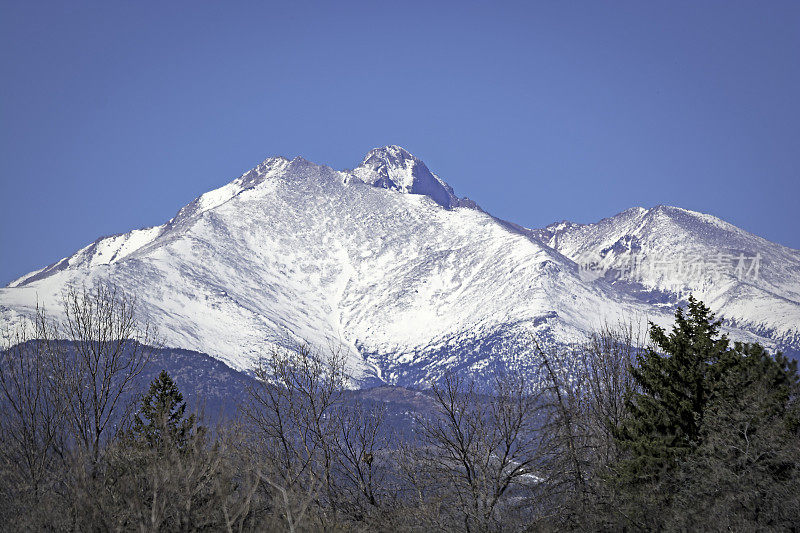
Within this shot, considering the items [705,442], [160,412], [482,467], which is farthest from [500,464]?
[160,412]

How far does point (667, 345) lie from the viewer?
44.6 m

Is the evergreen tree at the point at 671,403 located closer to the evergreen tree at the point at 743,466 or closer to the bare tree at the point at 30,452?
the evergreen tree at the point at 743,466

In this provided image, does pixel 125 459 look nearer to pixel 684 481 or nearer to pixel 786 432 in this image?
pixel 684 481

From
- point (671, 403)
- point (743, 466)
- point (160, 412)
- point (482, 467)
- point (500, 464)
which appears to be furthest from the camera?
point (160, 412)

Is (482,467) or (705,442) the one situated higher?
(705,442)

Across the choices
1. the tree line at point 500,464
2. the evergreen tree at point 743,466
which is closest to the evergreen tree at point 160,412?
the tree line at point 500,464

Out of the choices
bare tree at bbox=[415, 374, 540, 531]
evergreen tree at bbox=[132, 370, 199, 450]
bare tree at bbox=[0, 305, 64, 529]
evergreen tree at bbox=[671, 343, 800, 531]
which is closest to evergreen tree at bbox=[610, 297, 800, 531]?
evergreen tree at bbox=[671, 343, 800, 531]

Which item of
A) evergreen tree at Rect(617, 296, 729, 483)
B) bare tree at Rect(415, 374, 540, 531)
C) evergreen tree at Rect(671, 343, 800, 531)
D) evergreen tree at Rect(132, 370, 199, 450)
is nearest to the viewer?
evergreen tree at Rect(671, 343, 800, 531)

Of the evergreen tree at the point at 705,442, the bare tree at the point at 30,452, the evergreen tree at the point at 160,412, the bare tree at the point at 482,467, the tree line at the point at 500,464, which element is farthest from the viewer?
the evergreen tree at the point at 160,412

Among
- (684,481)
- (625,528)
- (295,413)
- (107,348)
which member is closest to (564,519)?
(625,528)

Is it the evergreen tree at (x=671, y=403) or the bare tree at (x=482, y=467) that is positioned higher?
the evergreen tree at (x=671, y=403)

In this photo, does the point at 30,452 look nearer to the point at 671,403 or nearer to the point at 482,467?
the point at 482,467

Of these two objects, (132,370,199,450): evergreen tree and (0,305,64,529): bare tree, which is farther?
(132,370,199,450): evergreen tree

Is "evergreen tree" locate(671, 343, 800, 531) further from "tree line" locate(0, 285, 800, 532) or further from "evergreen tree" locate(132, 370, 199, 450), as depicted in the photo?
"evergreen tree" locate(132, 370, 199, 450)
